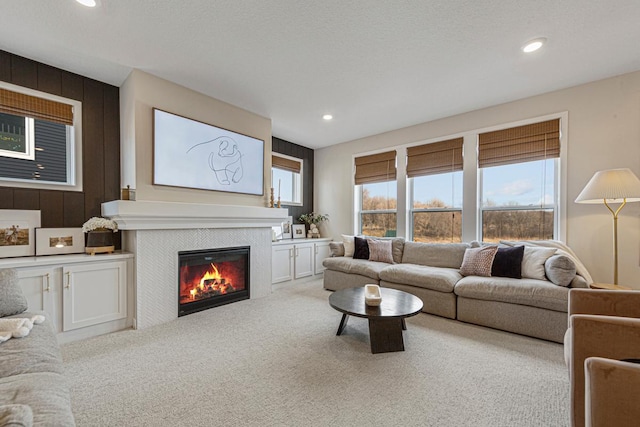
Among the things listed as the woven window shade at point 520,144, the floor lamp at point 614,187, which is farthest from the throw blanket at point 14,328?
the woven window shade at point 520,144

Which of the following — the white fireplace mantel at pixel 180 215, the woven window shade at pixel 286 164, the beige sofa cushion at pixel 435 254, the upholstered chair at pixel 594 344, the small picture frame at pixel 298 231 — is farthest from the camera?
the small picture frame at pixel 298 231

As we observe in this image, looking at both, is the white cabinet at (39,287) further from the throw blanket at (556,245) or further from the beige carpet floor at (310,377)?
the throw blanket at (556,245)

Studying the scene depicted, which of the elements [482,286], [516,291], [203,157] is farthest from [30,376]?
[516,291]

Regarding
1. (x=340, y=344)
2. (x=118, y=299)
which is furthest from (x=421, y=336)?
(x=118, y=299)

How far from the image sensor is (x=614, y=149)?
2963 millimetres

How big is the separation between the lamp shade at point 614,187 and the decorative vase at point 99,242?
481 centimetres

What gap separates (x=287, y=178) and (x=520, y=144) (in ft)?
12.4

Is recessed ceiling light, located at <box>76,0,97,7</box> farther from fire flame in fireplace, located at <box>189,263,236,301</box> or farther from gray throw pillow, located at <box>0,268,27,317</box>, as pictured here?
fire flame in fireplace, located at <box>189,263,236,301</box>

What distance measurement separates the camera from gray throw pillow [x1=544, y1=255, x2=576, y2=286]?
8.38ft

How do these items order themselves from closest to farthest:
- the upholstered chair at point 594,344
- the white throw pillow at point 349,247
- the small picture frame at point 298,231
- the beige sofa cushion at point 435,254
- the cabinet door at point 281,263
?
the upholstered chair at point 594,344 → the beige sofa cushion at point 435,254 → the cabinet door at point 281,263 → the white throw pillow at point 349,247 → the small picture frame at point 298,231

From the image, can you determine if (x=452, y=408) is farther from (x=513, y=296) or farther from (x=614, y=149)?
(x=614, y=149)

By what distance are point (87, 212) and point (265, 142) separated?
2.33 meters

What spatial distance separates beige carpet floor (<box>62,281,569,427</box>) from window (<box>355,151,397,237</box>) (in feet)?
7.69

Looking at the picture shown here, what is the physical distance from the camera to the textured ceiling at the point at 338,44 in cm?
203
